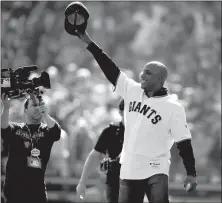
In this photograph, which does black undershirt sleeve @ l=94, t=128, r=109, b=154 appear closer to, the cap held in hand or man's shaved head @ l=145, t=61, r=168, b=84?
man's shaved head @ l=145, t=61, r=168, b=84

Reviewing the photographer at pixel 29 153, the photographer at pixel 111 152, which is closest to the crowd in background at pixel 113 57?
the photographer at pixel 111 152

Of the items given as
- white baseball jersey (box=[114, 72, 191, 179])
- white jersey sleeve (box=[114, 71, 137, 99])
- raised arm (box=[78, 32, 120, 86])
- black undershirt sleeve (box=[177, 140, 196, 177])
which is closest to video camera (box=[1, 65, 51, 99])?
raised arm (box=[78, 32, 120, 86])

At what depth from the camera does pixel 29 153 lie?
6961 millimetres

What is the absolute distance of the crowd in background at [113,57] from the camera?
11.3 metres

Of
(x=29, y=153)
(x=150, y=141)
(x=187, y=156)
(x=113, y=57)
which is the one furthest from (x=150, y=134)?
(x=113, y=57)

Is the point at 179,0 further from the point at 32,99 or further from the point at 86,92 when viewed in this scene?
the point at 32,99

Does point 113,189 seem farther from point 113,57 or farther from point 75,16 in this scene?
point 113,57

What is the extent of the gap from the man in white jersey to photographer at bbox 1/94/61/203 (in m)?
0.74

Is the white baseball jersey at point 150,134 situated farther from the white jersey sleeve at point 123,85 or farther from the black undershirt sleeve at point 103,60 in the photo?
the black undershirt sleeve at point 103,60

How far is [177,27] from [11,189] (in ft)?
28.3

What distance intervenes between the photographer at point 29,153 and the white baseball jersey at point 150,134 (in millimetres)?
760

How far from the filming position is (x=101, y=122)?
38.8ft

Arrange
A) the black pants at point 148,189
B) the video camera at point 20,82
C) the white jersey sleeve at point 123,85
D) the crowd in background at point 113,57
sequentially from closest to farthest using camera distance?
the video camera at point 20,82 < the black pants at point 148,189 < the white jersey sleeve at point 123,85 < the crowd in background at point 113,57

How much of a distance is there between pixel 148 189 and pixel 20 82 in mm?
1520
